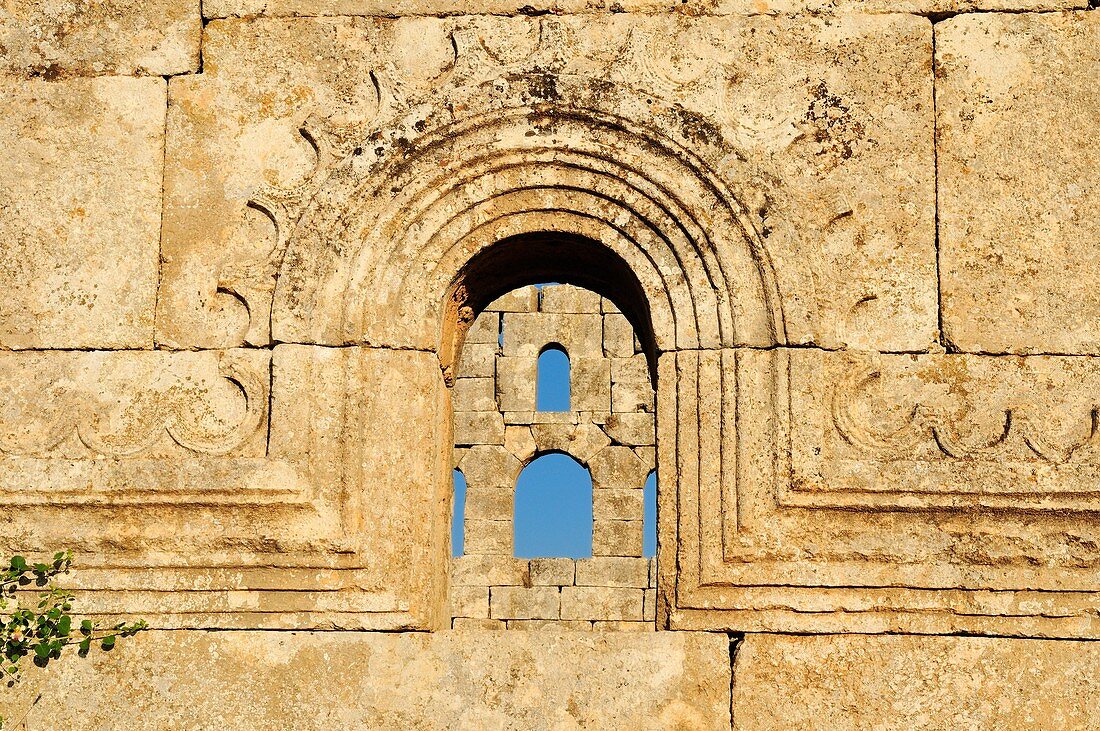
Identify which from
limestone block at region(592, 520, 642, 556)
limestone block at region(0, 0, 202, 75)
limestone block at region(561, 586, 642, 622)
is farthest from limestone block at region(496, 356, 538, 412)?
limestone block at region(0, 0, 202, 75)

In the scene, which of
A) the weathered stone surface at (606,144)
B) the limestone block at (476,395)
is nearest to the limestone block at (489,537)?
the limestone block at (476,395)

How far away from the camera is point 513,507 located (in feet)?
49.5

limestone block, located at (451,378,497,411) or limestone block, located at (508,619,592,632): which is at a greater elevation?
limestone block, located at (451,378,497,411)

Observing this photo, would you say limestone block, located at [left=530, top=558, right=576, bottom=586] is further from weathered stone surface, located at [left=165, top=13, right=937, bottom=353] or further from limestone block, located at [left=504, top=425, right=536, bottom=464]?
weathered stone surface, located at [left=165, top=13, right=937, bottom=353]

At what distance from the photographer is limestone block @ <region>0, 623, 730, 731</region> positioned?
598cm

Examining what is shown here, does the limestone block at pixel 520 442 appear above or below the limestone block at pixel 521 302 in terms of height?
below

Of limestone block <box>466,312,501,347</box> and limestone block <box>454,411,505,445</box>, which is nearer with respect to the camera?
limestone block <box>454,411,505,445</box>

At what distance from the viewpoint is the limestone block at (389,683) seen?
19.6 feet

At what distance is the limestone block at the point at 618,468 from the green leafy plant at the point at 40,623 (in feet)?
30.1

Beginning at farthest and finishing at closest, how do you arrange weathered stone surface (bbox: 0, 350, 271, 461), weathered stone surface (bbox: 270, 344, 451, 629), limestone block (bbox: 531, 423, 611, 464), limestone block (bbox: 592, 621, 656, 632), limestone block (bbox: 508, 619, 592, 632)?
limestone block (bbox: 531, 423, 611, 464), limestone block (bbox: 508, 619, 592, 632), limestone block (bbox: 592, 621, 656, 632), weathered stone surface (bbox: 0, 350, 271, 461), weathered stone surface (bbox: 270, 344, 451, 629)

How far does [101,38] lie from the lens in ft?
22.6

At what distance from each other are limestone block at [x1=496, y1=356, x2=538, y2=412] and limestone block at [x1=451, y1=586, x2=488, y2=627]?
1.88 m

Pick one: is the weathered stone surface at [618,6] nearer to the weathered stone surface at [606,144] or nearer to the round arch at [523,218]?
the weathered stone surface at [606,144]

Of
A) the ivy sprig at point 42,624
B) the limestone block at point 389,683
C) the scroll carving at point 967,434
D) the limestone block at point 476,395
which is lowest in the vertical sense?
the limestone block at point 389,683
